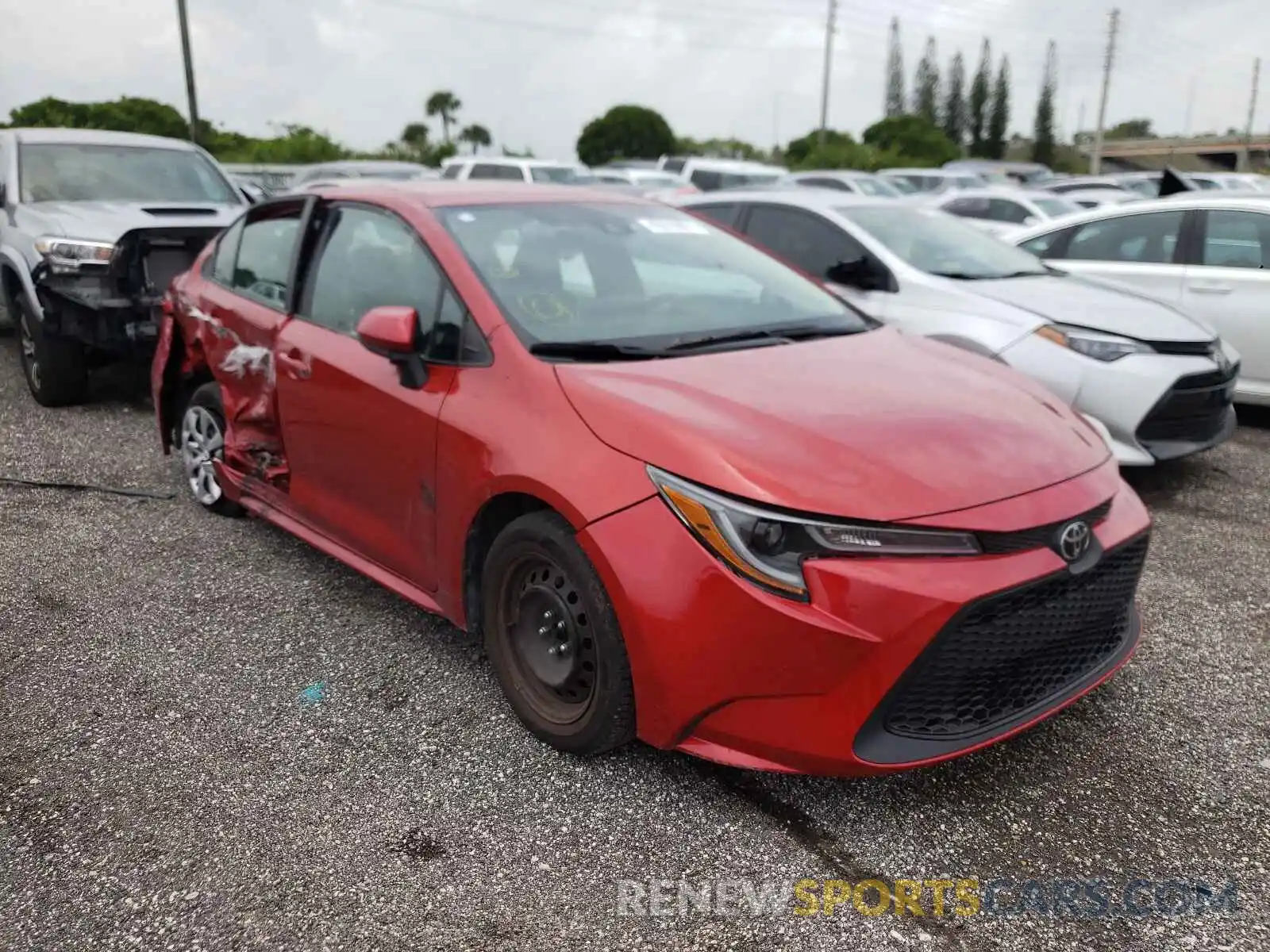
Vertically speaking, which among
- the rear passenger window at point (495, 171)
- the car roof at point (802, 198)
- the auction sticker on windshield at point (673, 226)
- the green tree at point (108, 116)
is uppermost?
the green tree at point (108, 116)

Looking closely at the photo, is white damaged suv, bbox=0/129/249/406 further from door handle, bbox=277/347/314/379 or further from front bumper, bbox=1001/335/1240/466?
front bumper, bbox=1001/335/1240/466

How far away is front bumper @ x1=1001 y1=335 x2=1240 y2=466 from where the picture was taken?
502cm

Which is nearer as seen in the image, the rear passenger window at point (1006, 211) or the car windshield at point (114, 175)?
the car windshield at point (114, 175)

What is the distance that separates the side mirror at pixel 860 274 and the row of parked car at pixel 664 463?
1.19m

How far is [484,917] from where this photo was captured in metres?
2.31

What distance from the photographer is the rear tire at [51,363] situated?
6633 millimetres

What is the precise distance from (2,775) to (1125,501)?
10.6ft

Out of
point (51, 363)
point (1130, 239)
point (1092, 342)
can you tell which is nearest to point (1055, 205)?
point (1130, 239)

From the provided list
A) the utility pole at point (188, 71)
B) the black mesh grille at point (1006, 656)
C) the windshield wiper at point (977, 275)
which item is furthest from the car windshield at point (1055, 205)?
the utility pole at point (188, 71)

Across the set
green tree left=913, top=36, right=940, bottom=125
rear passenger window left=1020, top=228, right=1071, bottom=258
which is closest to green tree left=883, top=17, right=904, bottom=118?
green tree left=913, top=36, right=940, bottom=125

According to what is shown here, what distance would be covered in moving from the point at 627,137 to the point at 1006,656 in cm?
6134

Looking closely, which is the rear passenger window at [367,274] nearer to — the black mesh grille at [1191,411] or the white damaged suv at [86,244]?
the white damaged suv at [86,244]

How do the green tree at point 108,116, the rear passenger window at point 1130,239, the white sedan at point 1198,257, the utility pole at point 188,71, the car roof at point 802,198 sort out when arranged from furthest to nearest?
the green tree at point 108,116 → the utility pole at point 188,71 → the rear passenger window at point 1130,239 → the white sedan at point 1198,257 → the car roof at point 802,198

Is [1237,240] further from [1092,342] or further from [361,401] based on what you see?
[361,401]
